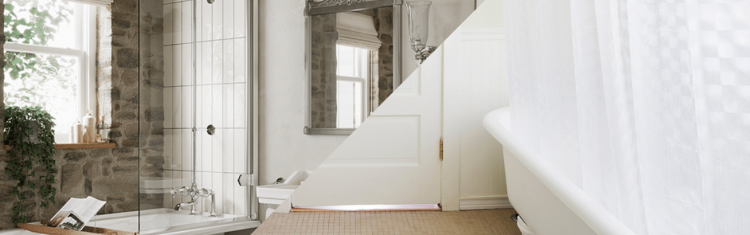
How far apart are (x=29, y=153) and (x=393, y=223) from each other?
2228 mm

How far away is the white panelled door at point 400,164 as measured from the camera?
1.46 metres

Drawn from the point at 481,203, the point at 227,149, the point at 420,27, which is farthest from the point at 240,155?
the point at 481,203

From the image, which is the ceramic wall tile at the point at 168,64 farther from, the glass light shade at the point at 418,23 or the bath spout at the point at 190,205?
the glass light shade at the point at 418,23

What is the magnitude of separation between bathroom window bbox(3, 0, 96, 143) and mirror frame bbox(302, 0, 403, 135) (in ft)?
4.27

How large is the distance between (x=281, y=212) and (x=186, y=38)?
1479mm

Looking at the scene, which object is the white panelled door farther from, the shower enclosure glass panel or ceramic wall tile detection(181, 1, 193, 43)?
ceramic wall tile detection(181, 1, 193, 43)

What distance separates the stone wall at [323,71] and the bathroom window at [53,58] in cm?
134

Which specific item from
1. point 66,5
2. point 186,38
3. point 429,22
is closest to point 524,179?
point 429,22

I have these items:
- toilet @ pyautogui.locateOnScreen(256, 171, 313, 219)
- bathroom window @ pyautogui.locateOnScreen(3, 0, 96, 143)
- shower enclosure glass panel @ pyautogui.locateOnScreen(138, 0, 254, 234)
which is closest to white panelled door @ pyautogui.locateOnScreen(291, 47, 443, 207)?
toilet @ pyautogui.locateOnScreen(256, 171, 313, 219)

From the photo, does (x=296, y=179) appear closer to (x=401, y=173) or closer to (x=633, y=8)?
(x=401, y=173)

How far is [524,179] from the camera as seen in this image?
94 cm

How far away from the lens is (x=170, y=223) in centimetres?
233

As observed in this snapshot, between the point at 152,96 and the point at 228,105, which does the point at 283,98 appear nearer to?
the point at 228,105

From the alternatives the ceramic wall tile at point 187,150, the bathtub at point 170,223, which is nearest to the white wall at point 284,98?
the bathtub at point 170,223
